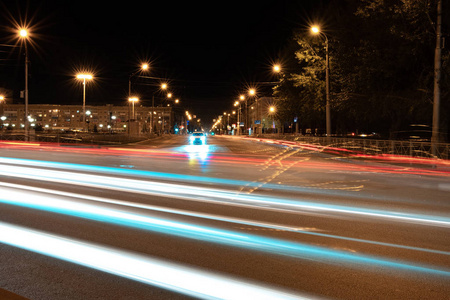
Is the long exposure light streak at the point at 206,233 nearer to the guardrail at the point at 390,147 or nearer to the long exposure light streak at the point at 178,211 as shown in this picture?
the long exposure light streak at the point at 178,211

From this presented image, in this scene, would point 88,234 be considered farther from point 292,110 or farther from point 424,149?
point 292,110

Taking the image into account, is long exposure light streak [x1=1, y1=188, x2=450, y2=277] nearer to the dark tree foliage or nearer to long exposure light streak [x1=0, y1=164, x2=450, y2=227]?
long exposure light streak [x1=0, y1=164, x2=450, y2=227]

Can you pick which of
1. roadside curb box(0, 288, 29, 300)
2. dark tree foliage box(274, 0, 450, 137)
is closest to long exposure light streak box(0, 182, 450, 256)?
roadside curb box(0, 288, 29, 300)

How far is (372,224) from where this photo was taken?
24.4 feet

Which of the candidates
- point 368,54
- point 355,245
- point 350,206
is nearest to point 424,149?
point 368,54

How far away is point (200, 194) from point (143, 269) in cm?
574

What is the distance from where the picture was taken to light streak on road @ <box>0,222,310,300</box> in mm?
4176

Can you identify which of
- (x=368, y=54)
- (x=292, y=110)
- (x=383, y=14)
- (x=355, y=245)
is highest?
(x=383, y=14)

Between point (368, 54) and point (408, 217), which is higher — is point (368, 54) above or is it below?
above

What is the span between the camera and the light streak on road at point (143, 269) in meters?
4.18

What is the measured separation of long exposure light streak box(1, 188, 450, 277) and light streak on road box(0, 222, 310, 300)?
1240mm

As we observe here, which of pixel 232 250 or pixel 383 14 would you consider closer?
pixel 232 250

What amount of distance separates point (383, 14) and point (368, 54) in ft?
9.59

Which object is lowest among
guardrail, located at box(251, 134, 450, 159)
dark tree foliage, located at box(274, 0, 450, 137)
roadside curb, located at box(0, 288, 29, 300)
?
roadside curb, located at box(0, 288, 29, 300)
